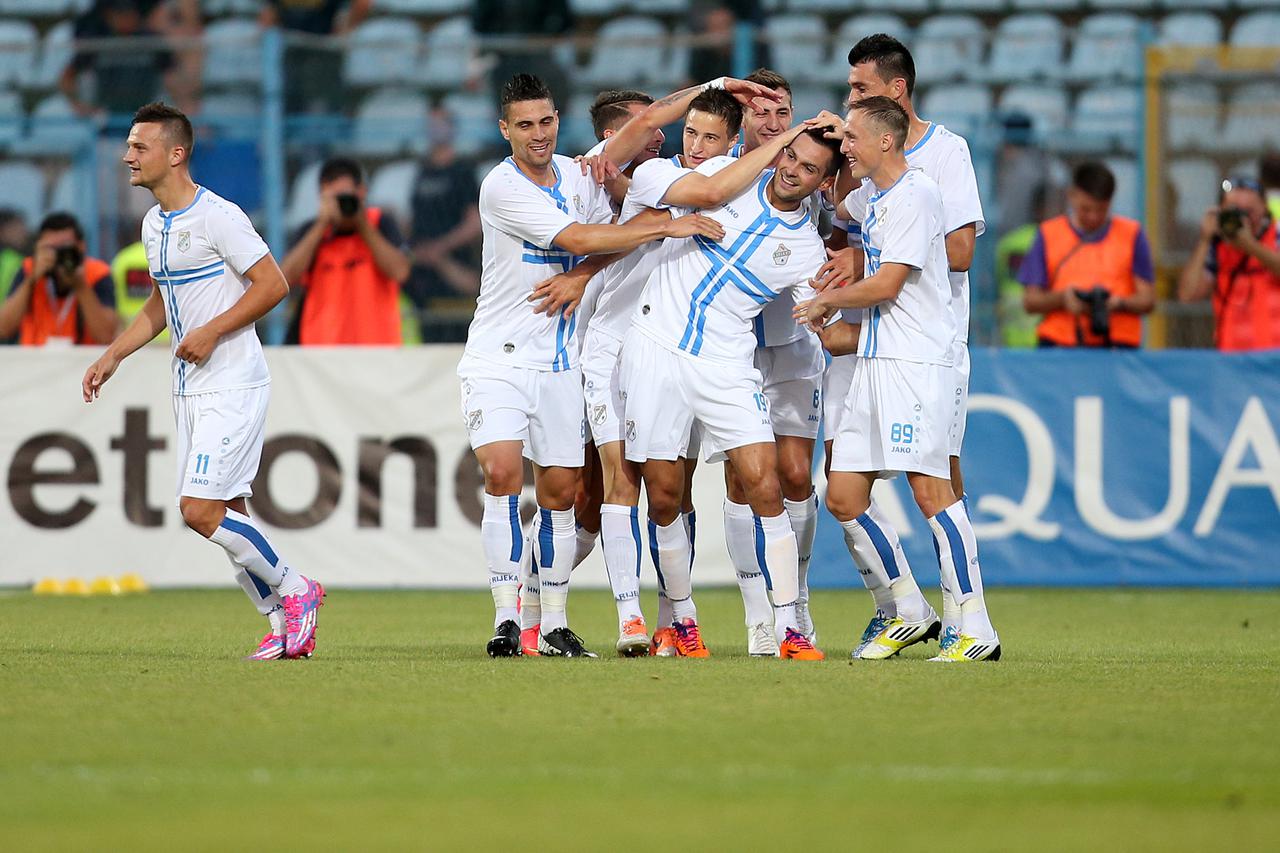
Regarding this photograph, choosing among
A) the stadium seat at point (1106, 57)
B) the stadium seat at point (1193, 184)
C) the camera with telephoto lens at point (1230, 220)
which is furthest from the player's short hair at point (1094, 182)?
the stadium seat at point (1106, 57)

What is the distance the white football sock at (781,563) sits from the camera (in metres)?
7.64

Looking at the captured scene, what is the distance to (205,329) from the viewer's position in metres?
7.73

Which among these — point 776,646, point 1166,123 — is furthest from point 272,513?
point 1166,123

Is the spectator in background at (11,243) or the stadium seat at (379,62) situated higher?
the stadium seat at (379,62)

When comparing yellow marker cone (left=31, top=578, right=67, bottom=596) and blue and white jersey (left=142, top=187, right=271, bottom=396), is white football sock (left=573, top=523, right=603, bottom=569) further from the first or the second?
yellow marker cone (left=31, top=578, right=67, bottom=596)

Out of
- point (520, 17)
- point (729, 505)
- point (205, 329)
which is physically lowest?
point (729, 505)

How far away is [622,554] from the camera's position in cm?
792

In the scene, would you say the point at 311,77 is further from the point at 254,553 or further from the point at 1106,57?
the point at 254,553

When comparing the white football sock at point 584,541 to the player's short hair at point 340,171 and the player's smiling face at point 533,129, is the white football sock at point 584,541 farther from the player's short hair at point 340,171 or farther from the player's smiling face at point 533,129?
the player's short hair at point 340,171

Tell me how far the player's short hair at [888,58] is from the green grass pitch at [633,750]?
2463 millimetres

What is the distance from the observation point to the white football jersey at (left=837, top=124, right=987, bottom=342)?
7.88 meters

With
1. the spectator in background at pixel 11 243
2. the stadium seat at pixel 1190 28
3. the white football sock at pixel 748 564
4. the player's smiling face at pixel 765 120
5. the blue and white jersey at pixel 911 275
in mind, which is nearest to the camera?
the blue and white jersey at pixel 911 275

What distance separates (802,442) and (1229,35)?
10.5 m

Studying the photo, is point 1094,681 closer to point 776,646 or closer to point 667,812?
point 776,646
